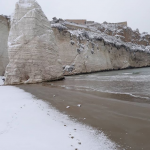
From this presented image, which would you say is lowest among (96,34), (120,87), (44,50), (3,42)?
(120,87)

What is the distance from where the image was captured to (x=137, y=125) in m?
2.79

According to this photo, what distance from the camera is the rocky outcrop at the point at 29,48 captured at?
1282cm

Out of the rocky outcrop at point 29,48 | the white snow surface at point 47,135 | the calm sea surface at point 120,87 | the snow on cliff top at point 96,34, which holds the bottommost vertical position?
the calm sea surface at point 120,87

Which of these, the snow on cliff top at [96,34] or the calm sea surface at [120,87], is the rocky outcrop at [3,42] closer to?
the snow on cliff top at [96,34]

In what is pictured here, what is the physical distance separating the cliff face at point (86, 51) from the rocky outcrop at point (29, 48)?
1093 cm

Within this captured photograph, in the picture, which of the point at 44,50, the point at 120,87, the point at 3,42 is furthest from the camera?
the point at 3,42

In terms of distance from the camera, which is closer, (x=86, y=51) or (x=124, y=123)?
(x=124, y=123)

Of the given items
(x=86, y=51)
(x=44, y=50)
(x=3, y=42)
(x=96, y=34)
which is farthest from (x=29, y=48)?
(x=96, y=34)

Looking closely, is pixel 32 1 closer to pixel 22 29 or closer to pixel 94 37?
pixel 22 29

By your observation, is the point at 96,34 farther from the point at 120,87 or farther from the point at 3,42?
the point at 120,87

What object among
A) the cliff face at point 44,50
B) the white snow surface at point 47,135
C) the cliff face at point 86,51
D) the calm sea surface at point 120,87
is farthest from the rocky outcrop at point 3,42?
the white snow surface at point 47,135

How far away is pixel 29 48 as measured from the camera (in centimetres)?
1311

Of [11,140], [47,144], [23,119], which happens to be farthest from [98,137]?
[23,119]

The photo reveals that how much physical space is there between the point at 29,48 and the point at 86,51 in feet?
53.9
